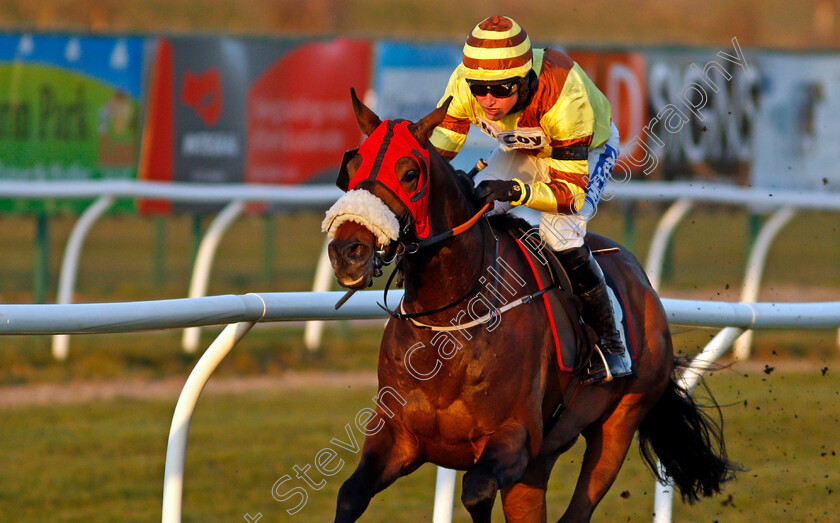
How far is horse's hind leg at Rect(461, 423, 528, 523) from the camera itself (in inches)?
116

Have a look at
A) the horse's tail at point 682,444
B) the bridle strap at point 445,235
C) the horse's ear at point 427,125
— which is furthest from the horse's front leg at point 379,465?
the horse's tail at point 682,444

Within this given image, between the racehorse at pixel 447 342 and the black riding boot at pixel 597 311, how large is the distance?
0.19 ft

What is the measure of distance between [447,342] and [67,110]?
714cm

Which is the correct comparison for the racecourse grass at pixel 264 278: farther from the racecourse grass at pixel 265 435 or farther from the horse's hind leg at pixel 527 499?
the horse's hind leg at pixel 527 499

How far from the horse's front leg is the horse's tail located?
1.24 meters

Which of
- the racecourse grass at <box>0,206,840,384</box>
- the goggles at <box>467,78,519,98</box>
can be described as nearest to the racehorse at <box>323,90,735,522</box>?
the goggles at <box>467,78,519,98</box>

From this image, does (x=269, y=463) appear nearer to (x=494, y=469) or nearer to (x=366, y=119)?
(x=494, y=469)

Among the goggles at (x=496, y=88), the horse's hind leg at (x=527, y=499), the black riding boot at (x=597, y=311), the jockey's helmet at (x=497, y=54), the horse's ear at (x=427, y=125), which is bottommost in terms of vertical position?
the horse's hind leg at (x=527, y=499)

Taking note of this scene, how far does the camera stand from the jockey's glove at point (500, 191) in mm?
3205

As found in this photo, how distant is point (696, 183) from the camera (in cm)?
1058

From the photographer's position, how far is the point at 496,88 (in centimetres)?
329

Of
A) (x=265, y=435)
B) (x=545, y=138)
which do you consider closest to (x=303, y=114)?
(x=265, y=435)

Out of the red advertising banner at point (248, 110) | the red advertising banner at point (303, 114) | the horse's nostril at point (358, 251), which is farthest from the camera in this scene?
the red advertising banner at point (303, 114)

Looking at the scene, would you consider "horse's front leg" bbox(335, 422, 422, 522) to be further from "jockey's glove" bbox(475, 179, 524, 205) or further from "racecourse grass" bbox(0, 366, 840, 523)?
"racecourse grass" bbox(0, 366, 840, 523)
